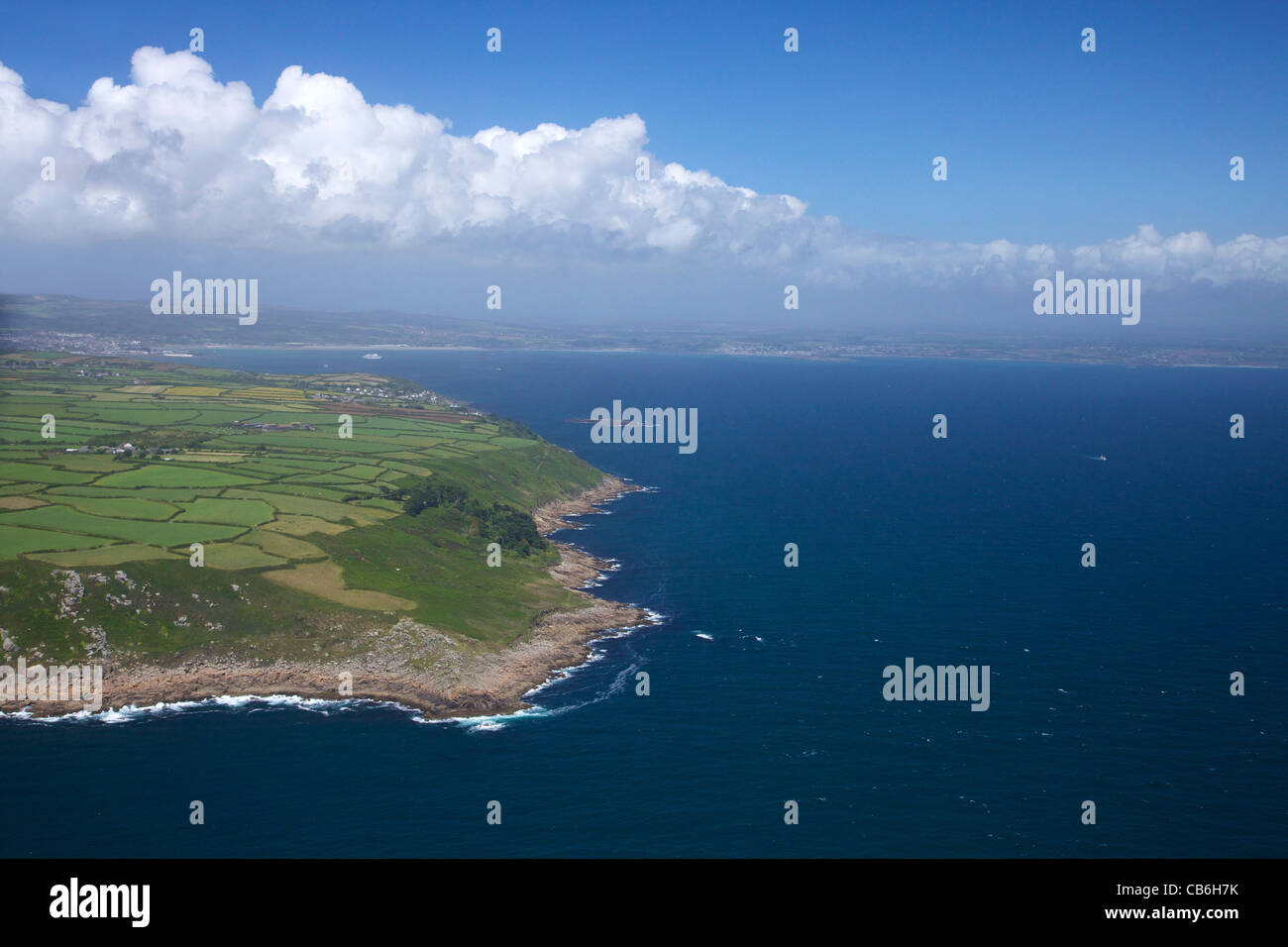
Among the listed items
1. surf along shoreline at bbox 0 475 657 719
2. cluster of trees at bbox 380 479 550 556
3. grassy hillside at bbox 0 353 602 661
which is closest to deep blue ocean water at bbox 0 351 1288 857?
surf along shoreline at bbox 0 475 657 719

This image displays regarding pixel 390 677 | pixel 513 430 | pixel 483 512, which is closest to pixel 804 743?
pixel 390 677

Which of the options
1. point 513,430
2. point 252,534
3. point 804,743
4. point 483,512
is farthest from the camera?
point 513,430

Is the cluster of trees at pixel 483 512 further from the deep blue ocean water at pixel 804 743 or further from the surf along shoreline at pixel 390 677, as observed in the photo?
the surf along shoreline at pixel 390 677

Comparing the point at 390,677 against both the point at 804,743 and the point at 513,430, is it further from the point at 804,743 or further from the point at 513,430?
the point at 513,430

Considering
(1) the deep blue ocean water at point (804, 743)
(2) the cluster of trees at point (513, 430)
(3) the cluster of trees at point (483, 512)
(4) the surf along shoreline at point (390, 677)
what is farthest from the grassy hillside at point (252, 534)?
(1) the deep blue ocean water at point (804, 743)

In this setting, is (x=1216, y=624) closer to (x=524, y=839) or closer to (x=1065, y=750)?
(x=1065, y=750)

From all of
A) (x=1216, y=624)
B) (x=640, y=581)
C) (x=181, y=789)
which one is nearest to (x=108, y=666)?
(x=181, y=789)
